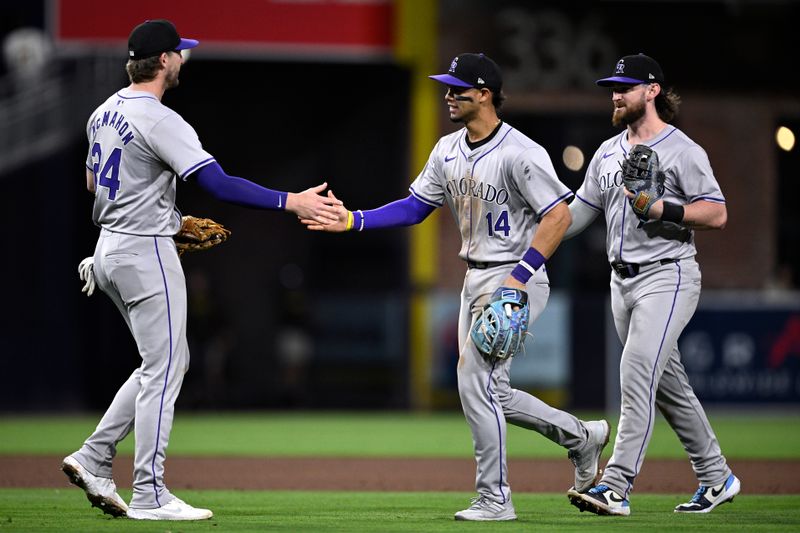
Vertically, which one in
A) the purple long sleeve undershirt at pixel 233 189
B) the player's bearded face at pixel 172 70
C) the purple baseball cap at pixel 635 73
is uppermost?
the purple baseball cap at pixel 635 73

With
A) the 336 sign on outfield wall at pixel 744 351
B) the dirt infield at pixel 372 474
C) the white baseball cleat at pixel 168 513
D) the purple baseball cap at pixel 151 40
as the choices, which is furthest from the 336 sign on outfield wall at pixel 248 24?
the white baseball cleat at pixel 168 513

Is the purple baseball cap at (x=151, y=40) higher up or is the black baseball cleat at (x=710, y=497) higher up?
the purple baseball cap at (x=151, y=40)

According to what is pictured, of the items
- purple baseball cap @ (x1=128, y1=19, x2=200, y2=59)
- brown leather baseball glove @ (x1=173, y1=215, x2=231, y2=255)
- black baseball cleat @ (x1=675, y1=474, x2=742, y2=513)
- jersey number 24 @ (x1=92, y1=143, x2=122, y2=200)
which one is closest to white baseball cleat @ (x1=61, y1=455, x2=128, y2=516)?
brown leather baseball glove @ (x1=173, y1=215, x2=231, y2=255)

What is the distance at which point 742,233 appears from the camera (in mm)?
19312

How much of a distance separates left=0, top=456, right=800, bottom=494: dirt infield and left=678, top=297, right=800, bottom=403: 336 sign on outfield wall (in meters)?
5.74

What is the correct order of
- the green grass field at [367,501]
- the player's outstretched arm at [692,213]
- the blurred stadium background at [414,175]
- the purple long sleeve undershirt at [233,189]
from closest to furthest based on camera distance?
the green grass field at [367,501] < the purple long sleeve undershirt at [233,189] < the player's outstretched arm at [692,213] < the blurred stadium background at [414,175]

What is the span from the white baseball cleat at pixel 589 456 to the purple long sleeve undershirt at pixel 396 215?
146 centimetres

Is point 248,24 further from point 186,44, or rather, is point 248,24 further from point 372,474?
point 186,44

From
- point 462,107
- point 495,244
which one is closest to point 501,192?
point 495,244

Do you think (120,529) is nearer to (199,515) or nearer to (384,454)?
(199,515)

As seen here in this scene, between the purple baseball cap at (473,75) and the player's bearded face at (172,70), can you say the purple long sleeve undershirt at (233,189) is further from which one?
the purple baseball cap at (473,75)

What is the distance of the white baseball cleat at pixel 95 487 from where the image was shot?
6.43 metres

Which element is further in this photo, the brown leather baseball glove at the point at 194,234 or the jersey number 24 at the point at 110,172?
the brown leather baseball glove at the point at 194,234

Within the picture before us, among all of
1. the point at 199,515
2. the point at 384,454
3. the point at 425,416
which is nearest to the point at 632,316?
the point at 199,515
